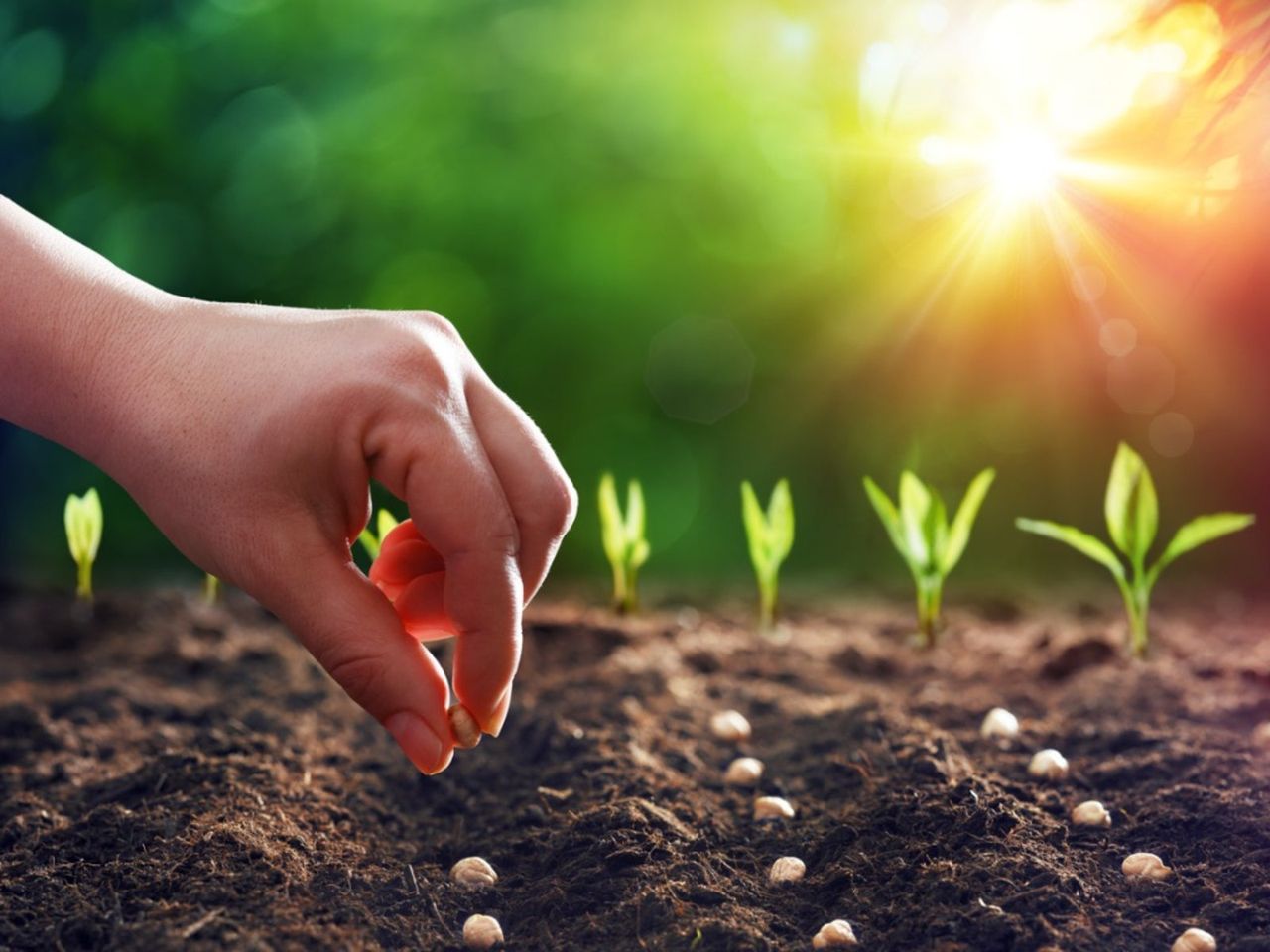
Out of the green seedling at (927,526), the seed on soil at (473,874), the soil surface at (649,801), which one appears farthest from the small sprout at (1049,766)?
the seed on soil at (473,874)

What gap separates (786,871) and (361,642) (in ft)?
1.90

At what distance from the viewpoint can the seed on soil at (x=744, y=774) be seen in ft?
5.31

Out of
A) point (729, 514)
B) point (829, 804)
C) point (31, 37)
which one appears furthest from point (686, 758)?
point (31, 37)

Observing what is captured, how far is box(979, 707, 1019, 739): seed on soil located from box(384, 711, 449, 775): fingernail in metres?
0.92

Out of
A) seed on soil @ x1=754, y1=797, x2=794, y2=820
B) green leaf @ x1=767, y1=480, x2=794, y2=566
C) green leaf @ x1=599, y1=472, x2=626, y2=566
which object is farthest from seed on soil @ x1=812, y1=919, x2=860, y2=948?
green leaf @ x1=599, y1=472, x2=626, y2=566

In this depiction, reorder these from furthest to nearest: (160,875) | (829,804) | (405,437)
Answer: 1. (829,804)
2. (160,875)
3. (405,437)

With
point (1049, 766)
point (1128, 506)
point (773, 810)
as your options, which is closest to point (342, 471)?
point (773, 810)

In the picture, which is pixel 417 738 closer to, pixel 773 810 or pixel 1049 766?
pixel 773 810

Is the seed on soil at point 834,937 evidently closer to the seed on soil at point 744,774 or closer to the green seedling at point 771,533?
the seed on soil at point 744,774

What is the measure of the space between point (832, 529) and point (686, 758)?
1.78 m

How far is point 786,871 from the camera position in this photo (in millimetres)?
1324

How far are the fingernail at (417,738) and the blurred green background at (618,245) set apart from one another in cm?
213

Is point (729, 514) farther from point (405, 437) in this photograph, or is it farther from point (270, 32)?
point (405, 437)

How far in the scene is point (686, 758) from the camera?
169 cm
